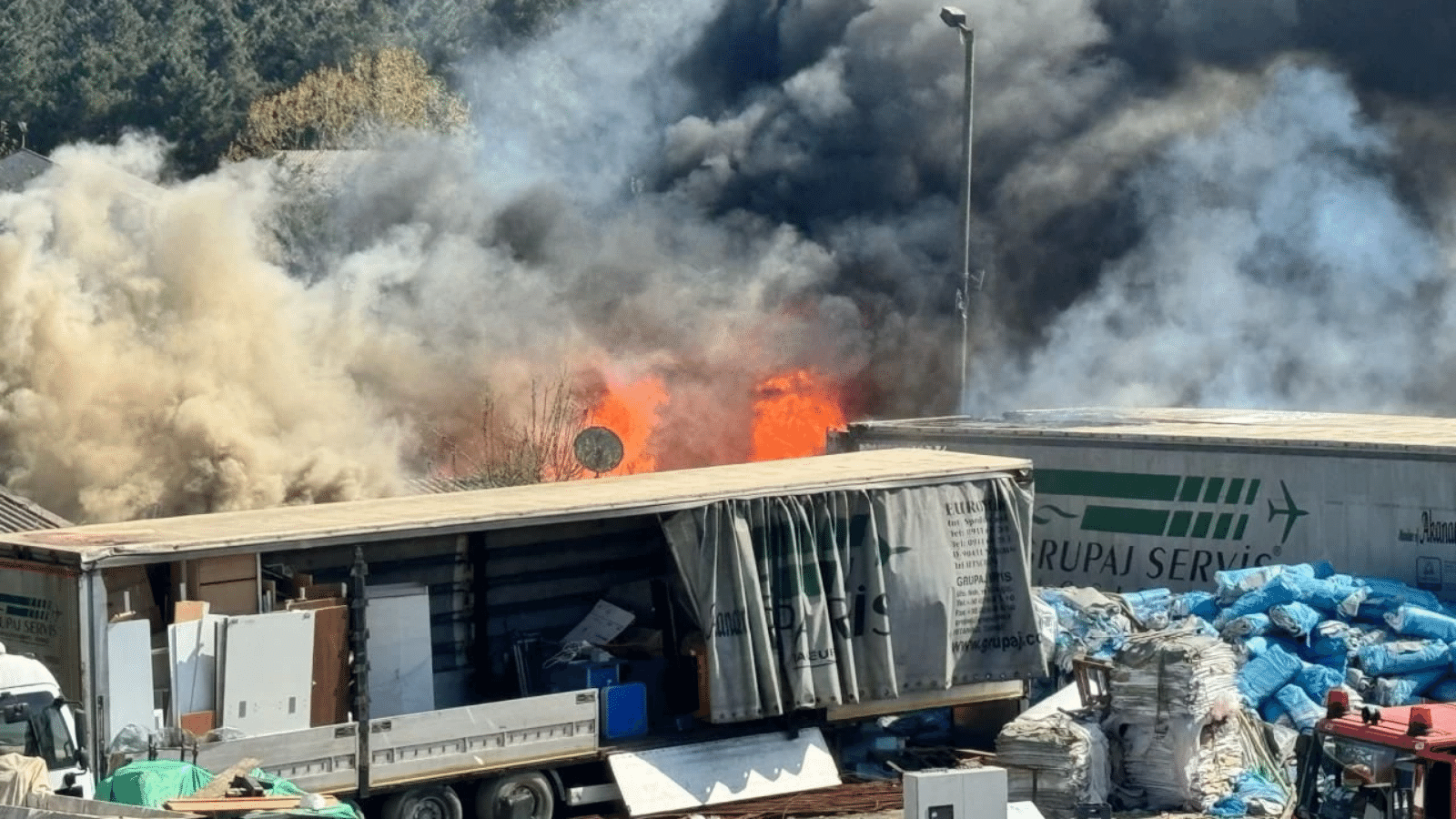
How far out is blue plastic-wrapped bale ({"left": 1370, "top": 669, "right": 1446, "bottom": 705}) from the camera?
21.0m

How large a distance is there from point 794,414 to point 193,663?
23.1 metres

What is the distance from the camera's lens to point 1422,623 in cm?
2173

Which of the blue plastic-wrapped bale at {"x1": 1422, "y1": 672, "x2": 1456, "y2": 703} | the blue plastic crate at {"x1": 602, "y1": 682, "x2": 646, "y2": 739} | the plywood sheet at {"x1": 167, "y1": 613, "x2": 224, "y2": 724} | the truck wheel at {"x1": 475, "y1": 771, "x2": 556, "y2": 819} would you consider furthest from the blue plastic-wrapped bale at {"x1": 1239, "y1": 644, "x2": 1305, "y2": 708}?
the plywood sheet at {"x1": 167, "y1": 613, "x2": 224, "y2": 724}

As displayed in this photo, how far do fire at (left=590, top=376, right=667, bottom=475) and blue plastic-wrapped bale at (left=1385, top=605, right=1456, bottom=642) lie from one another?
744 inches

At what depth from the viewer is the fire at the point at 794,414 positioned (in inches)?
1515

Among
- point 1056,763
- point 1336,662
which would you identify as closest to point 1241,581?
point 1336,662

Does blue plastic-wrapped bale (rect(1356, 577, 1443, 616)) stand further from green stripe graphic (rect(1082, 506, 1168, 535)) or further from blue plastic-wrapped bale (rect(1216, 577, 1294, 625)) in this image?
green stripe graphic (rect(1082, 506, 1168, 535))

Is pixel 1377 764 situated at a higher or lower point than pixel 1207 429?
lower

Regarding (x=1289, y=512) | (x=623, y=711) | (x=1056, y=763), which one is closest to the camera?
(x=1056, y=763)

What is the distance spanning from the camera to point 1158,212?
40.7 m

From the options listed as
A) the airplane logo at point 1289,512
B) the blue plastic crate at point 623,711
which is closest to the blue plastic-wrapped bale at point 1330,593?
the airplane logo at point 1289,512

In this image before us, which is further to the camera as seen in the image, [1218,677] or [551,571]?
[551,571]

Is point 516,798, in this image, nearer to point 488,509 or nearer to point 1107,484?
point 488,509

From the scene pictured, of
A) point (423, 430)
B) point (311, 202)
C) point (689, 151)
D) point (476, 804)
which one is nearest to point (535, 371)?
point (423, 430)
